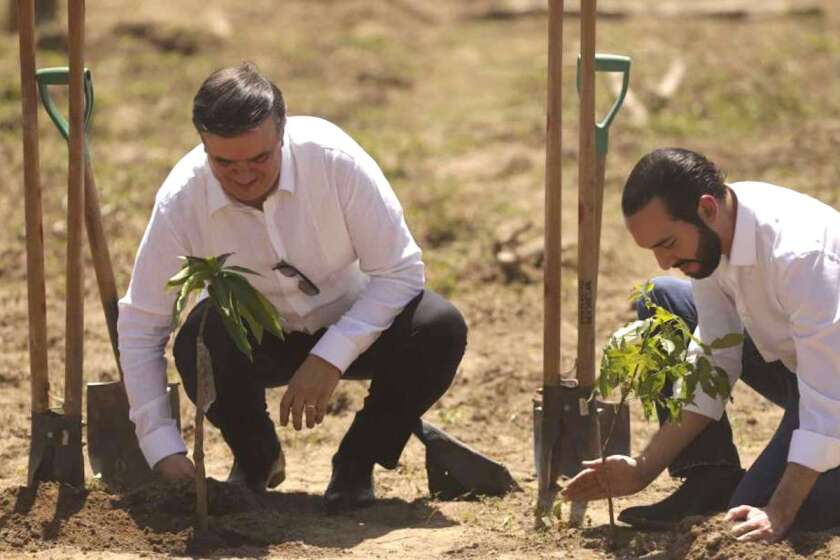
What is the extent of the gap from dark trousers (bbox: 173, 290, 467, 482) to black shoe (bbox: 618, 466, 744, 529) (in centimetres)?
70

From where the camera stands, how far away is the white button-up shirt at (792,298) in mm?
3889

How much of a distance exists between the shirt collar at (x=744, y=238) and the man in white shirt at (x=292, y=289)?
96 centimetres

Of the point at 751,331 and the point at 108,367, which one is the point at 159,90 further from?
the point at 751,331

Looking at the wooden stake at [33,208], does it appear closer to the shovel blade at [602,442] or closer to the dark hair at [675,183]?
the shovel blade at [602,442]

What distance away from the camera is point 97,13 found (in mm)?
12875

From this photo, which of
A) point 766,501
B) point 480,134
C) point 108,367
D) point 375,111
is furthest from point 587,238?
point 375,111

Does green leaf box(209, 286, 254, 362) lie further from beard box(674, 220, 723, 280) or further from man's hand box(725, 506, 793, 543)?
man's hand box(725, 506, 793, 543)

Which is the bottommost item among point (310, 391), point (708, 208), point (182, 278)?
point (310, 391)

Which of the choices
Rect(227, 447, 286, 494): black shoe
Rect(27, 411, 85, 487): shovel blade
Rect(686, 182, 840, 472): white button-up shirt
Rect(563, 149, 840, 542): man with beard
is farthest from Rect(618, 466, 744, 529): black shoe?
Rect(27, 411, 85, 487): shovel blade

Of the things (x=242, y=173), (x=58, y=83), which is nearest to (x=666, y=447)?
(x=242, y=173)

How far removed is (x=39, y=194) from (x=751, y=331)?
1.99 metres

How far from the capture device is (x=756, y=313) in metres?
4.13

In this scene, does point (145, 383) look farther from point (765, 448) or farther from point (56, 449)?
point (765, 448)

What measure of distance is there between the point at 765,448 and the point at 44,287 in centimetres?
204
